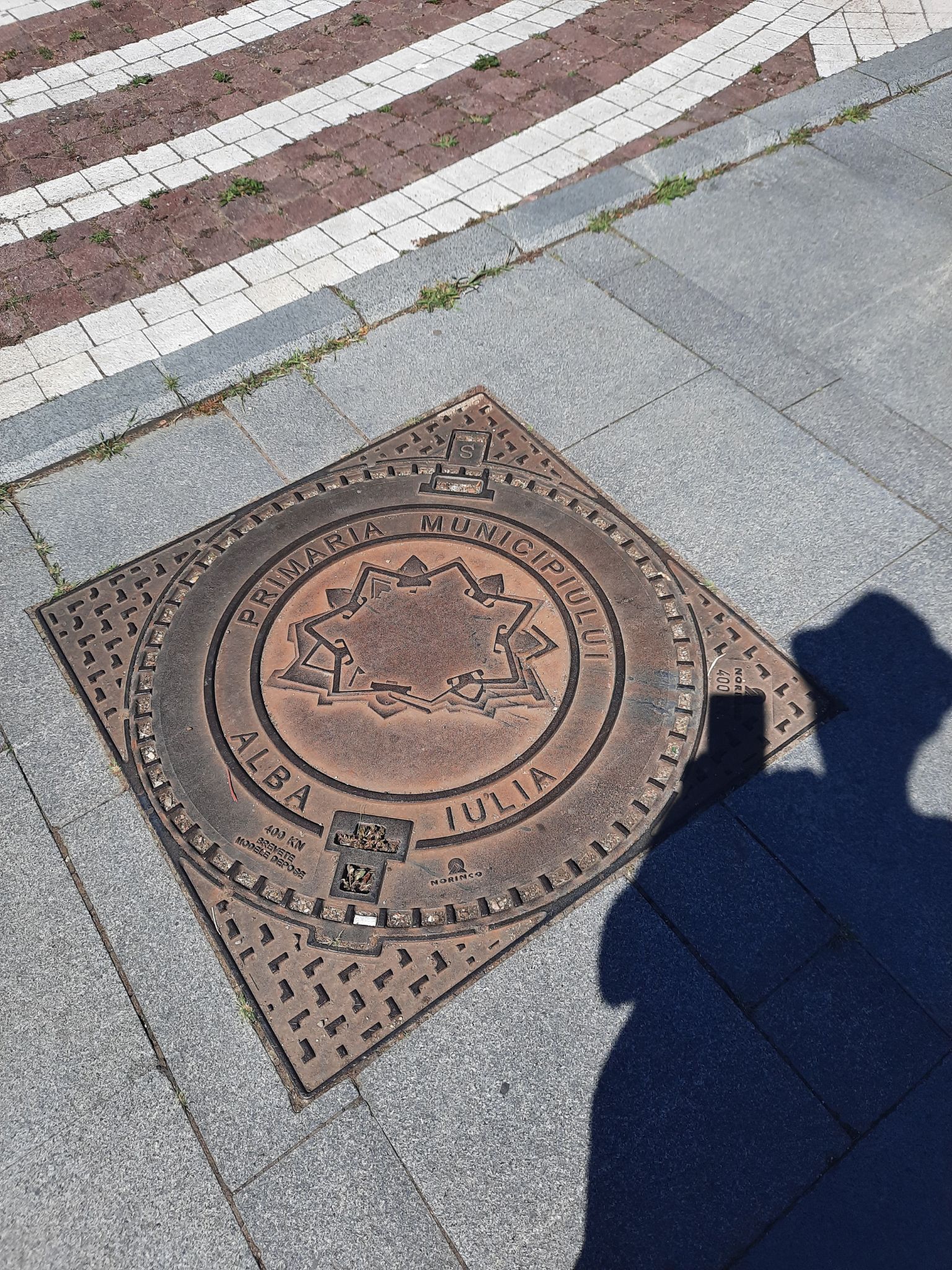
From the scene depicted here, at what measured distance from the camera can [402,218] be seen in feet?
16.8

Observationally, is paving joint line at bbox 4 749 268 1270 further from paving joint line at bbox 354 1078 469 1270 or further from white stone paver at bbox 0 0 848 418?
white stone paver at bbox 0 0 848 418

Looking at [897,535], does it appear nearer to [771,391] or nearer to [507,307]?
[771,391]

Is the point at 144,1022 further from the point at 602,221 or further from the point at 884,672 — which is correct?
the point at 602,221

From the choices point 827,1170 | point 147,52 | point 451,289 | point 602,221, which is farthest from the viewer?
point 147,52

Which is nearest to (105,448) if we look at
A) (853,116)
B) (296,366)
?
(296,366)

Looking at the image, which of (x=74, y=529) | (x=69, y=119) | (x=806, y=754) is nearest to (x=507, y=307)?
(x=74, y=529)

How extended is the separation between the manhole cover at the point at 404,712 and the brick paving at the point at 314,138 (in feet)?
6.86

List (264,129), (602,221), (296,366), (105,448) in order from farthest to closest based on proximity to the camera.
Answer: (264,129) < (602,221) < (296,366) < (105,448)

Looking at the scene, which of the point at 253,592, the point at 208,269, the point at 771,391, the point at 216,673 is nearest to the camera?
the point at 216,673

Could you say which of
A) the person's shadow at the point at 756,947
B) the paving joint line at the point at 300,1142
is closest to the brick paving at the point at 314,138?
the person's shadow at the point at 756,947

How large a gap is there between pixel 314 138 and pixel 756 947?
5.31m

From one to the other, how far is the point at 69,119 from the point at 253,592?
14.7ft

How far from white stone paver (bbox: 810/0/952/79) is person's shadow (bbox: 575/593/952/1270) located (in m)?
4.55

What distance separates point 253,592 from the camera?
11.3 ft
